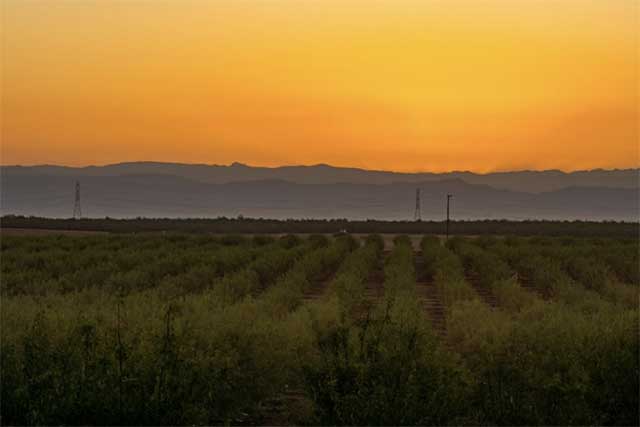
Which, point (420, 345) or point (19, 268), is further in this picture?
point (19, 268)

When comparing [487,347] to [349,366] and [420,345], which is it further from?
[349,366]

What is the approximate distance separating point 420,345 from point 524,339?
1.36 meters

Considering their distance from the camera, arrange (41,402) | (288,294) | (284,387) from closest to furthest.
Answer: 1. (41,402)
2. (284,387)
3. (288,294)

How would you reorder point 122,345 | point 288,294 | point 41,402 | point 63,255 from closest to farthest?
point 41,402 < point 122,345 < point 288,294 < point 63,255

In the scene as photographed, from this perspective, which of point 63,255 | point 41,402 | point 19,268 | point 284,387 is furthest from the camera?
point 63,255

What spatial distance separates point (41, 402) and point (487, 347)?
4.84 m

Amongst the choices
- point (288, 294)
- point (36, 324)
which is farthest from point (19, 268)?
point (36, 324)

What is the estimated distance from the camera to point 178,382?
9.14m

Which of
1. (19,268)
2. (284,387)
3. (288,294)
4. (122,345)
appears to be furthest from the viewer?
(19,268)

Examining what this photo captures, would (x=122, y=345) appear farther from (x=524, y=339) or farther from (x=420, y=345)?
(x=524, y=339)

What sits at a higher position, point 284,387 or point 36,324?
point 36,324

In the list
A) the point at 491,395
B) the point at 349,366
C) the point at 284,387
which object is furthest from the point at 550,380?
the point at 284,387

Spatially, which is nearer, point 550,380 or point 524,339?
point 550,380

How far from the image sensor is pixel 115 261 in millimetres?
27266
